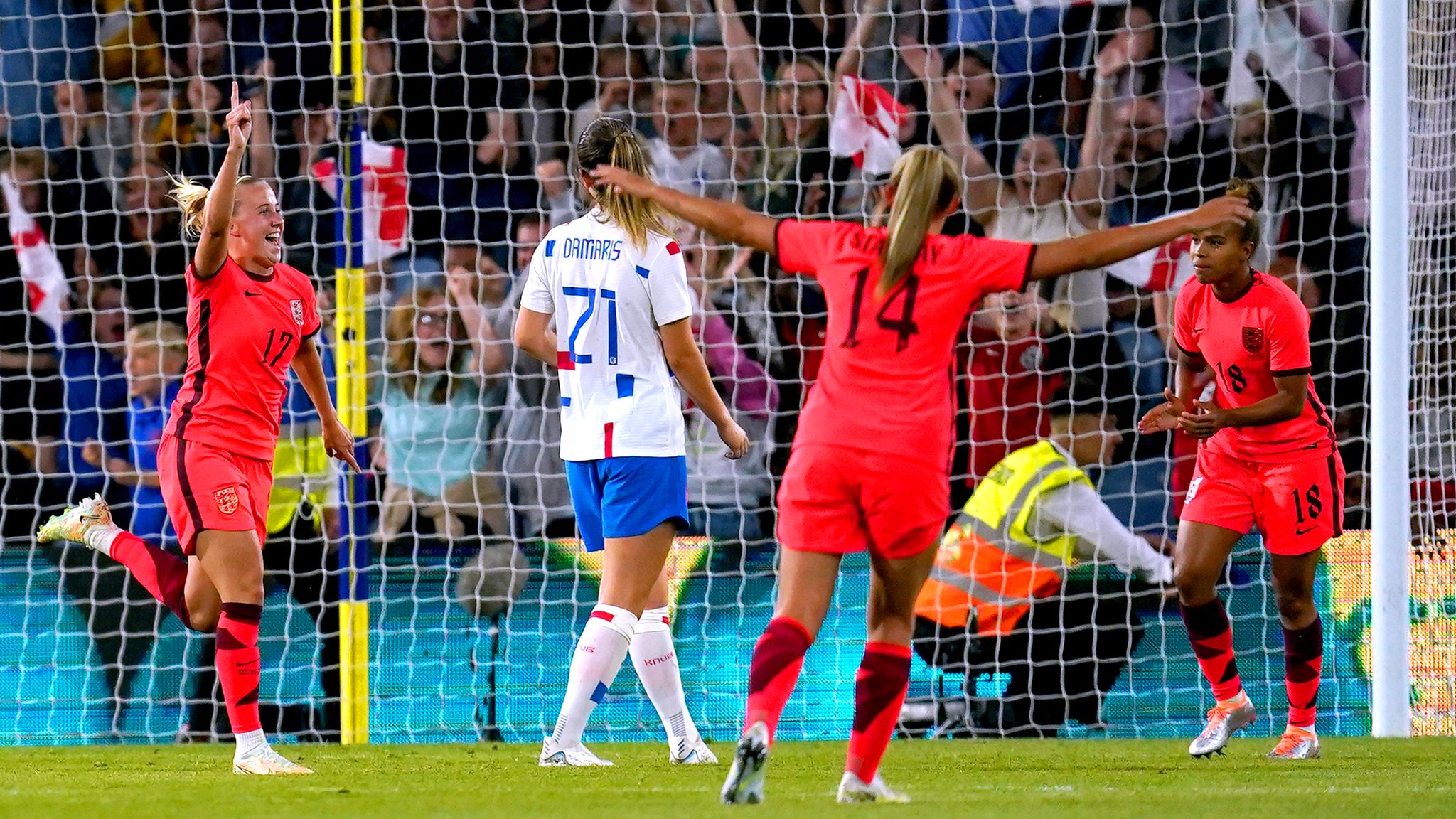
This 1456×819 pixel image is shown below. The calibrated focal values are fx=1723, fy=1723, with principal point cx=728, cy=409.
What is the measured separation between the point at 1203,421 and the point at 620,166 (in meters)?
2.07

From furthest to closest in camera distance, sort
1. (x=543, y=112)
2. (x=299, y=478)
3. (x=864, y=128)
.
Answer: (x=543, y=112) → (x=864, y=128) → (x=299, y=478)

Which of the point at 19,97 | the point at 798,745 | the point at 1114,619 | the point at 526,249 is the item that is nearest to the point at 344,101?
the point at 526,249

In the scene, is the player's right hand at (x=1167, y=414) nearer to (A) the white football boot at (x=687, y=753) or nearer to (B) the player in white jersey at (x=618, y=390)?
(B) the player in white jersey at (x=618, y=390)

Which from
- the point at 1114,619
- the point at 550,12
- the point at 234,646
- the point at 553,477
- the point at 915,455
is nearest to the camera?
the point at 915,455

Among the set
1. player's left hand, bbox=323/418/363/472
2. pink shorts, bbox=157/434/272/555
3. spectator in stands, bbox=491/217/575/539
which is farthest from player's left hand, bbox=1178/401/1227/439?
spectator in stands, bbox=491/217/575/539

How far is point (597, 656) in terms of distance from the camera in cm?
511

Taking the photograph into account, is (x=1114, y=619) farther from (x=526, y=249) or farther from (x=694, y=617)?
(x=526, y=249)

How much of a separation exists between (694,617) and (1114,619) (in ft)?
5.91

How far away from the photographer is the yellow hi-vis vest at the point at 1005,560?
739 cm

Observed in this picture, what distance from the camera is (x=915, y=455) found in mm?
3912

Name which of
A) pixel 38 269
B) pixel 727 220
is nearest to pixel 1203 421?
pixel 727 220

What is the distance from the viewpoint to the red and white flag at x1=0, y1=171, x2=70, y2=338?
8.50 metres

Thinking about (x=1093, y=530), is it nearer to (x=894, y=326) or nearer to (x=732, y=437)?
(x=732, y=437)

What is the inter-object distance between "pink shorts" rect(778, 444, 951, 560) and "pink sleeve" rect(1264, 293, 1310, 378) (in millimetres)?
2250
